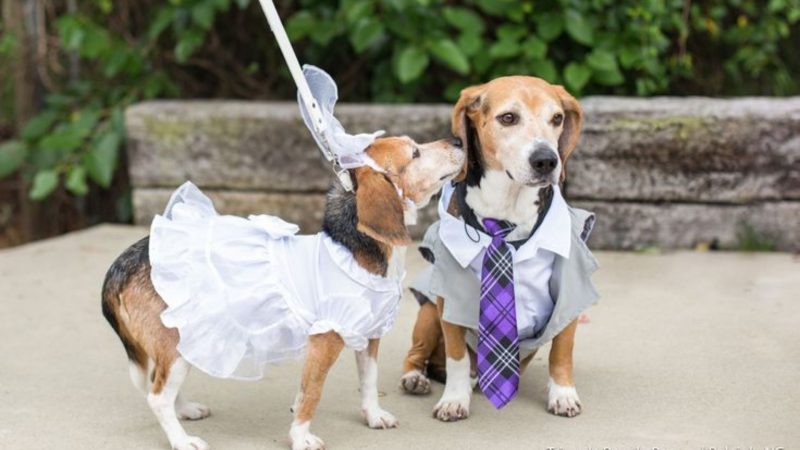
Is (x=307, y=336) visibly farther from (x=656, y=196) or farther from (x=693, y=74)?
(x=693, y=74)

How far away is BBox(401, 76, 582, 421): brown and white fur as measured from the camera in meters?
3.86

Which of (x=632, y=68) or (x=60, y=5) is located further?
(x=60, y=5)

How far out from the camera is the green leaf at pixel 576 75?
6.50m

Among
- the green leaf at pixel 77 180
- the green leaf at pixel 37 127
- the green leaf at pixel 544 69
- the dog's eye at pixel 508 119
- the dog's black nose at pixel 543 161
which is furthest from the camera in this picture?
the green leaf at pixel 37 127

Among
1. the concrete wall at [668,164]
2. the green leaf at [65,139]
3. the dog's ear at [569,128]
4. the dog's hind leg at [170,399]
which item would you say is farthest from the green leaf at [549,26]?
the dog's hind leg at [170,399]

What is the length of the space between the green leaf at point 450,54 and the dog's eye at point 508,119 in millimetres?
2541

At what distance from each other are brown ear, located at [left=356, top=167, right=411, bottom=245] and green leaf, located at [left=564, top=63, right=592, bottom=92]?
309cm

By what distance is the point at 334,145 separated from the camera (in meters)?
3.63

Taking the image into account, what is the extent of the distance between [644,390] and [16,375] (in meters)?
2.40

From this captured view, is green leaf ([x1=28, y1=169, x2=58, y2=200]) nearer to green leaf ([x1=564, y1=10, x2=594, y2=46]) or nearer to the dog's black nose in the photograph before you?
green leaf ([x1=564, y1=10, x2=594, y2=46])

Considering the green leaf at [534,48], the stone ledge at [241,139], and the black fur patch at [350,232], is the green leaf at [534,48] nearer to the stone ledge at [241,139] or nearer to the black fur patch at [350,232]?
the stone ledge at [241,139]

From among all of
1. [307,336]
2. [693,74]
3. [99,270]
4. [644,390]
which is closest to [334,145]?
[307,336]

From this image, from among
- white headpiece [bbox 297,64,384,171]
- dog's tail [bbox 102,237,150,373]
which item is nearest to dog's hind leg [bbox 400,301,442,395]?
white headpiece [bbox 297,64,384,171]

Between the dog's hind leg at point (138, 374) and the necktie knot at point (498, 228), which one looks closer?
the dog's hind leg at point (138, 374)
